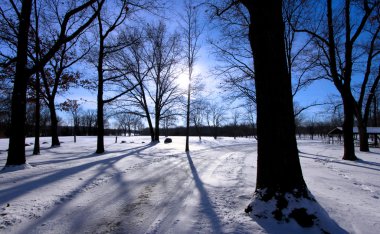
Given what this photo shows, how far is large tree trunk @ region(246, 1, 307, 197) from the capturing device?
148 inches

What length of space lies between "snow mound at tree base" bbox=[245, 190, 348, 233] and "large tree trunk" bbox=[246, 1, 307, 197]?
0.48 ft

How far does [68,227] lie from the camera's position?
11.1 feet

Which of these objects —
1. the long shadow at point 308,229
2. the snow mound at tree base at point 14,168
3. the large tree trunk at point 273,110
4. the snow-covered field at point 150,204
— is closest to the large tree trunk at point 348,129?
the snow-covered field at point 150,204

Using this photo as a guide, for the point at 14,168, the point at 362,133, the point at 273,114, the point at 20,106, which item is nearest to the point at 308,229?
the point at 273,114

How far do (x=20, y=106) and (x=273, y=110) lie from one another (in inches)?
348

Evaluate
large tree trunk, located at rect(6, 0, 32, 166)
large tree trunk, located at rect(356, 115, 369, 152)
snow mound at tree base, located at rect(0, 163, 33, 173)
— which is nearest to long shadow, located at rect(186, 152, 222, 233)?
snow mound at tree base, located at rect(0, 163, 33, 173)

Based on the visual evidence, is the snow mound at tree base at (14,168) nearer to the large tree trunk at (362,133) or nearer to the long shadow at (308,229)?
the long shadow at (308,229)

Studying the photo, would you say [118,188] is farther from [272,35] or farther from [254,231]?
[272,35]

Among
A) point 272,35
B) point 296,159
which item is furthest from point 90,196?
point 272,35

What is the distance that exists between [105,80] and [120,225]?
12584 millimetres

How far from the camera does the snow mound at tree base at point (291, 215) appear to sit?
3.17 m

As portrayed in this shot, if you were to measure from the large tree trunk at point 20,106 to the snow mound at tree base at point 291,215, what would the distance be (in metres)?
8.38

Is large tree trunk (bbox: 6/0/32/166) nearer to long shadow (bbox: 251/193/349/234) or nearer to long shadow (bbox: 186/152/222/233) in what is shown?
long shadow (bbox: 186/152/222/233)

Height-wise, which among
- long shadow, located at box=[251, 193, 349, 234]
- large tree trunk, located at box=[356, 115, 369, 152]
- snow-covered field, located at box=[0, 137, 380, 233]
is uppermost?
large tree trunk, located at box=[356, 115, 369, 152]
